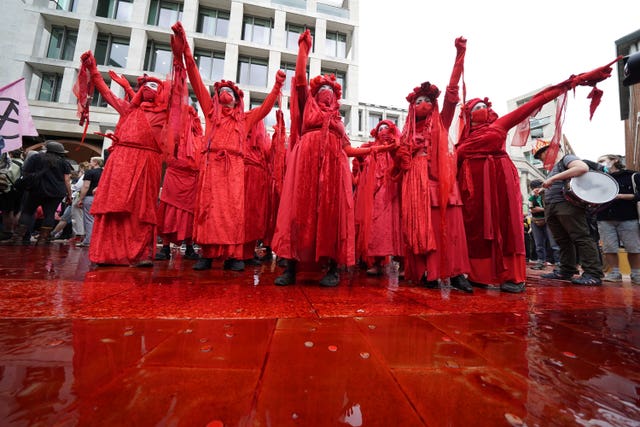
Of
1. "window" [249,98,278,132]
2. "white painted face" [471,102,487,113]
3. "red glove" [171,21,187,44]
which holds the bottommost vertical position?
"white painted face" [471,102,487,113]

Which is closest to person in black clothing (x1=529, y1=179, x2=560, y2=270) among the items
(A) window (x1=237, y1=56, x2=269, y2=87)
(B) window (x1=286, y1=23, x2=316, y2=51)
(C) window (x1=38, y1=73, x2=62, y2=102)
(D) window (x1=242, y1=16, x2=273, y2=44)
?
(A) window (x1=237, y1=56, x2=269, y2=87)

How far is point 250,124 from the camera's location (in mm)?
3449

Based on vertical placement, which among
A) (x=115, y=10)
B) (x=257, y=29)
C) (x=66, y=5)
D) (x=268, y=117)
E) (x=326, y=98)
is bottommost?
(x=326, y=98)

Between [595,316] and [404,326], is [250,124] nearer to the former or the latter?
[404,326]

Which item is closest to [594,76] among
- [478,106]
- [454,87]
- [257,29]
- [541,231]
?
[478,106]

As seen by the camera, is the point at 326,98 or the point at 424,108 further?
the point at 424,108

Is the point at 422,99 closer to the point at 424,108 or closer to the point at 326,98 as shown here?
the point at 424,108

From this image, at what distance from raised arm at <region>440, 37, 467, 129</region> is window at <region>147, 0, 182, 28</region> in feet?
62.0

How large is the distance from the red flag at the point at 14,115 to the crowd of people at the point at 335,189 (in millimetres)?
3013

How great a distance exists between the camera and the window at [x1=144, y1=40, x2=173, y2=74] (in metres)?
15.7

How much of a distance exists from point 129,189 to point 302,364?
3.06 m

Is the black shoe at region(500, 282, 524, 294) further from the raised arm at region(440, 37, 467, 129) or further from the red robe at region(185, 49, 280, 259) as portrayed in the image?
the red robe at region(185, 49, 280, 259)

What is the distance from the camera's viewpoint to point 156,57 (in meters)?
15.9

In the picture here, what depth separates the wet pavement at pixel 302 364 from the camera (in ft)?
1.94
